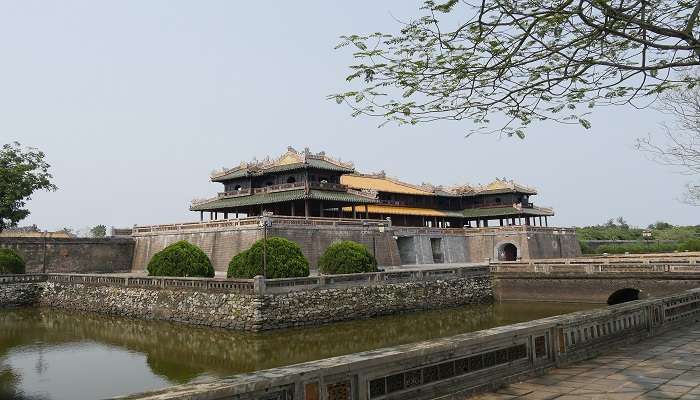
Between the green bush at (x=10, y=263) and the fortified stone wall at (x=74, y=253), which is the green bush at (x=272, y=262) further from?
the fortified stone wall at (x=74, y=253)

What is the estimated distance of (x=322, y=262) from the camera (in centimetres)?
2730

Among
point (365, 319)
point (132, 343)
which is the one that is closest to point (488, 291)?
point (365, 319)

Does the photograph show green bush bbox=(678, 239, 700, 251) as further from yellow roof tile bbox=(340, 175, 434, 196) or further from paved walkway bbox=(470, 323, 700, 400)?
paved walkway bbox=(470, 323, 700, 400)

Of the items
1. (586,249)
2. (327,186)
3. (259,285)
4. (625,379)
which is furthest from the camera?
(586,249)

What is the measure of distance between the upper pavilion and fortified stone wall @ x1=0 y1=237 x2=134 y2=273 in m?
7.20

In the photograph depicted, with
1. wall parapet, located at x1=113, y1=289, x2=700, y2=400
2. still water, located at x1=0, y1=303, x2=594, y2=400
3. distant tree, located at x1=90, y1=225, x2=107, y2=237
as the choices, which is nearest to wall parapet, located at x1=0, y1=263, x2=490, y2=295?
still water, located at x1=0, y1=303, x2=594, y2=400

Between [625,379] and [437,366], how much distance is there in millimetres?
Result: 2754

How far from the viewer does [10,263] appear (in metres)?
32.9

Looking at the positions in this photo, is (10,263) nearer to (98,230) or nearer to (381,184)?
(381,184)

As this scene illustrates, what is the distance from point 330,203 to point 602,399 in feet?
121

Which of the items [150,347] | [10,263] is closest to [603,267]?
[150,347]

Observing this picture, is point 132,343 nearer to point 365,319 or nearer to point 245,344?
point 245,344

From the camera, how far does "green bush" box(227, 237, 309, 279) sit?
925 inches

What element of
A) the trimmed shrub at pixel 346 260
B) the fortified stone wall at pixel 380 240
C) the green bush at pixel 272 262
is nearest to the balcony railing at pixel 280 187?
the fortified stone wall at pixel 380 240
